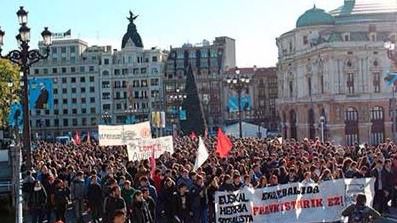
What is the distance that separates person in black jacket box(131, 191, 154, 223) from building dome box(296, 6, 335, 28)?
90189 mm

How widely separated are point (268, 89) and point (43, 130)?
135ft

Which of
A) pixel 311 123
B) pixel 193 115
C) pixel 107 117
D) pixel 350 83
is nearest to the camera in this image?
pixel 193 115

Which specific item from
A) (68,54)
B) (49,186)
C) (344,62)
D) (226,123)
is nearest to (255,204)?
(49,186)

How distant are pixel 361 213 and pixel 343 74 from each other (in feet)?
270

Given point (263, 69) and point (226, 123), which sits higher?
point (263, 69)

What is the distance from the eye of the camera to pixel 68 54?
13788cm

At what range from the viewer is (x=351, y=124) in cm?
9412

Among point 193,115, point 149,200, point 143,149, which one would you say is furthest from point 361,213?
point 193,115

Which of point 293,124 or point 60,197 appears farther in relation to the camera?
point 293,124

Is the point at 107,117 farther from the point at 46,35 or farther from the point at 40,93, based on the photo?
the point at 46,35

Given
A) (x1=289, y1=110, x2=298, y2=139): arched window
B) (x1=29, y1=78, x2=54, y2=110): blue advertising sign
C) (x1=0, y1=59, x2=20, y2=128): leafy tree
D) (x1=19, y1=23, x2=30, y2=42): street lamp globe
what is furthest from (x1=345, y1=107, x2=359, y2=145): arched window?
(x1=19, y1=23, x2=30, y2=42): street lamp globe

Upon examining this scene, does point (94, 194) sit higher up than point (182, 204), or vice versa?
point (94, 194)

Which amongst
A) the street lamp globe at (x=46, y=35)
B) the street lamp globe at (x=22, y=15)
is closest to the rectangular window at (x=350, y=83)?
the street lamp globe at (x=46, y=35)

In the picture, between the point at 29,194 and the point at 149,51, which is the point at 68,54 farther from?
the point at 29,194
